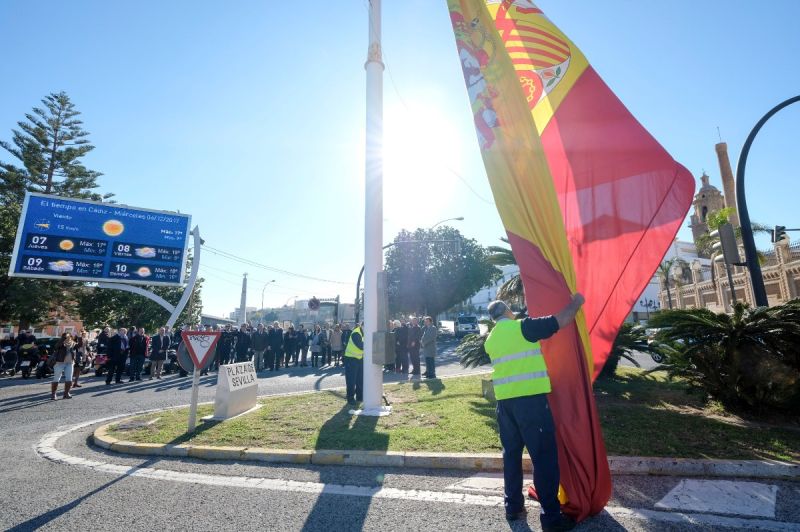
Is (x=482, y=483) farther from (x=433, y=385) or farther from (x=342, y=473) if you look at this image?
(x=433, y=385)

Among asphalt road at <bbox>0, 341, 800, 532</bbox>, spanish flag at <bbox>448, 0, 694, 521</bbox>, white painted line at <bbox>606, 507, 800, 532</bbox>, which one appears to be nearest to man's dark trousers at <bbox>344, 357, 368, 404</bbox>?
asphalt road at <bbox>0, 341, 800, 532</bbox>

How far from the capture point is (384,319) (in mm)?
8047

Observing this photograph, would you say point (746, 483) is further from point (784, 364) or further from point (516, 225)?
point (516, 225)

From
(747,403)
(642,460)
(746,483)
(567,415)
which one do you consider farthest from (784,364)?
(567,415)

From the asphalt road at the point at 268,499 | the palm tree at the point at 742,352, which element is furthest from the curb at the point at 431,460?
the palm tree at the point at 742,352

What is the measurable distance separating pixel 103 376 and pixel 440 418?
51.0ft

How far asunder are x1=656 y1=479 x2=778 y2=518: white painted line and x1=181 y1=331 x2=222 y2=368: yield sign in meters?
6.15

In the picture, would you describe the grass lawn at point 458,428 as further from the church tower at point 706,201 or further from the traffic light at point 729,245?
the church tower at point 706,201

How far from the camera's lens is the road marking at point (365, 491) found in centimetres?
338

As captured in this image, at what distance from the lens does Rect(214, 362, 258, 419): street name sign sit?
A: 7672 millimetres

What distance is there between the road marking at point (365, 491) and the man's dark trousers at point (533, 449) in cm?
42

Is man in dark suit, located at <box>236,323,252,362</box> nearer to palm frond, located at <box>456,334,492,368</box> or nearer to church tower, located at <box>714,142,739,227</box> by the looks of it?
palm frond, located at <box>456,334,492,368</box>

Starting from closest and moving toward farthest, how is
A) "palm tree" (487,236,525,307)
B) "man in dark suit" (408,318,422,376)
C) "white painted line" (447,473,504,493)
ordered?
"white painted line" (447,473,504,493)
"palm tree" (487,236,525,307)
"man in dark suit" (408,318,422,376)

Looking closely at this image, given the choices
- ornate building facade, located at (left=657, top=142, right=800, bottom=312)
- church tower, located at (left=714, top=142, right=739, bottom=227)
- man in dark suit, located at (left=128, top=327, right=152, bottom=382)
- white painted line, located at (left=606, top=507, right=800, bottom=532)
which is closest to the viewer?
white painted line, located at (left=606, top=507, right=800, bottom=532)
